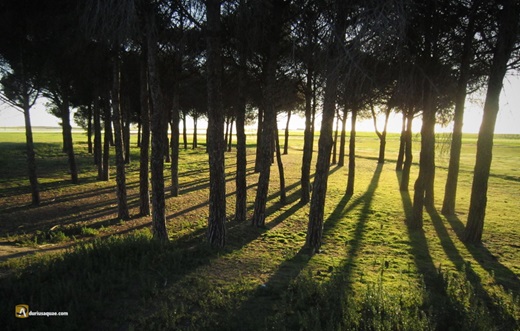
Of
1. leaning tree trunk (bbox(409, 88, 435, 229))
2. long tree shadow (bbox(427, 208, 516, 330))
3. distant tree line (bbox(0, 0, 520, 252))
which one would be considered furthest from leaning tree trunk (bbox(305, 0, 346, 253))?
leaning tree trunk (bbox(409, 88, 435, 229))

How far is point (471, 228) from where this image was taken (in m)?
9.85

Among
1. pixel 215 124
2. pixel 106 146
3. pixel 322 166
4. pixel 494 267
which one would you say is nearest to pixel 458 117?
pixel 494 267

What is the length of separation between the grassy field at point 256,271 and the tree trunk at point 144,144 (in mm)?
805

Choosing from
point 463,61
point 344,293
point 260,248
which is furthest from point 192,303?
point 463,61

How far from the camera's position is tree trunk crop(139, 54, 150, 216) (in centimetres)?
1061

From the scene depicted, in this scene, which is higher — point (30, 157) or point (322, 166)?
point (322, 166)

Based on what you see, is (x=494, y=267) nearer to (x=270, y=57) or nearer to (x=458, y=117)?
(x=458, y=117)

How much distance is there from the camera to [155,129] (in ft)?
27.1

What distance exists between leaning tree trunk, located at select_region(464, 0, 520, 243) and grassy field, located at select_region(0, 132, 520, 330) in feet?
2.90

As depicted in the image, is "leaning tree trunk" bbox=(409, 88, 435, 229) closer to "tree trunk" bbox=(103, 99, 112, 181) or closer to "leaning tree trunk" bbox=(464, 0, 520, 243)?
"leaning tree trunk" bbox=(464, 0, 520, 243)

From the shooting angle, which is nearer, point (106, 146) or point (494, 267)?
point (494, 267)

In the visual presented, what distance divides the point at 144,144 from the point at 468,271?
1133cm

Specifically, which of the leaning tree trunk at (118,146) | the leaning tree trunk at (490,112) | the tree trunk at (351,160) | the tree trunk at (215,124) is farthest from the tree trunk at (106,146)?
the leaning tree trunk at (490,112)

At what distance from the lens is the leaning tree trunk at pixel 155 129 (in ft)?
25.0
